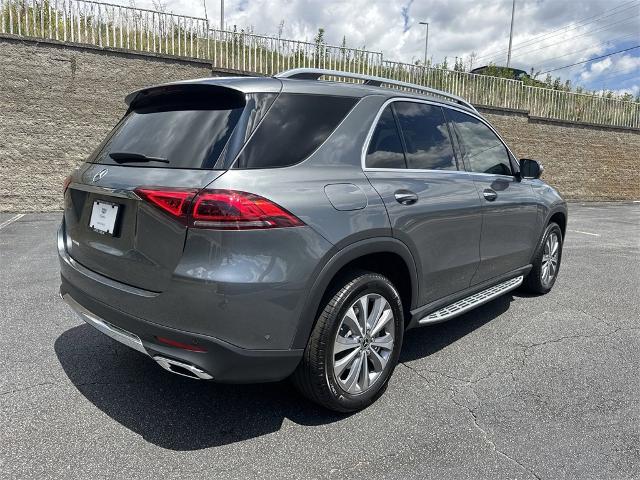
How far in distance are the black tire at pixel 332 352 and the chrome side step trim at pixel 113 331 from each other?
2.61ft

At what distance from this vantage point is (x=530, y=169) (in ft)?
14.1

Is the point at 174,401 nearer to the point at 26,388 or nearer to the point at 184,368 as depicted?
the point at 184,368

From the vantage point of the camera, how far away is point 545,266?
4996 mm

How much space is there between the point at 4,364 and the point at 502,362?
3.34 m

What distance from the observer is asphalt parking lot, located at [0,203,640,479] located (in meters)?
2.24

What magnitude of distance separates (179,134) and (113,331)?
41.4 inches

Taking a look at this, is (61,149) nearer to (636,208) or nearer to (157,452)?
(157,452)

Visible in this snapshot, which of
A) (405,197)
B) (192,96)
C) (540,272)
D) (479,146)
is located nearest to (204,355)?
(192,96)

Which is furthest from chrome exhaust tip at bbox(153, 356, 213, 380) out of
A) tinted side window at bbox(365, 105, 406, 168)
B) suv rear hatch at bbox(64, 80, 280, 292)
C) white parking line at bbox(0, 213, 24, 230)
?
white parking line at bbox(0, 213, 24, 230)

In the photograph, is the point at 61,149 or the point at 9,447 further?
the point at 61,149

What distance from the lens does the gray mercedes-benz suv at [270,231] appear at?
2129 mm

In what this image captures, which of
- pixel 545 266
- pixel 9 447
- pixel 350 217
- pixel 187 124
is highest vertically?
pixel 187 124

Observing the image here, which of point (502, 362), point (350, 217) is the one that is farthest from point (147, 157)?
→ point (502, 362)

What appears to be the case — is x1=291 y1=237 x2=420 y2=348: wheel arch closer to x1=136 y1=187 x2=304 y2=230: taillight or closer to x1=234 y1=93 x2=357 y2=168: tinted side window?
x1=136 y1=187 x2=304 y2=230: taillight
